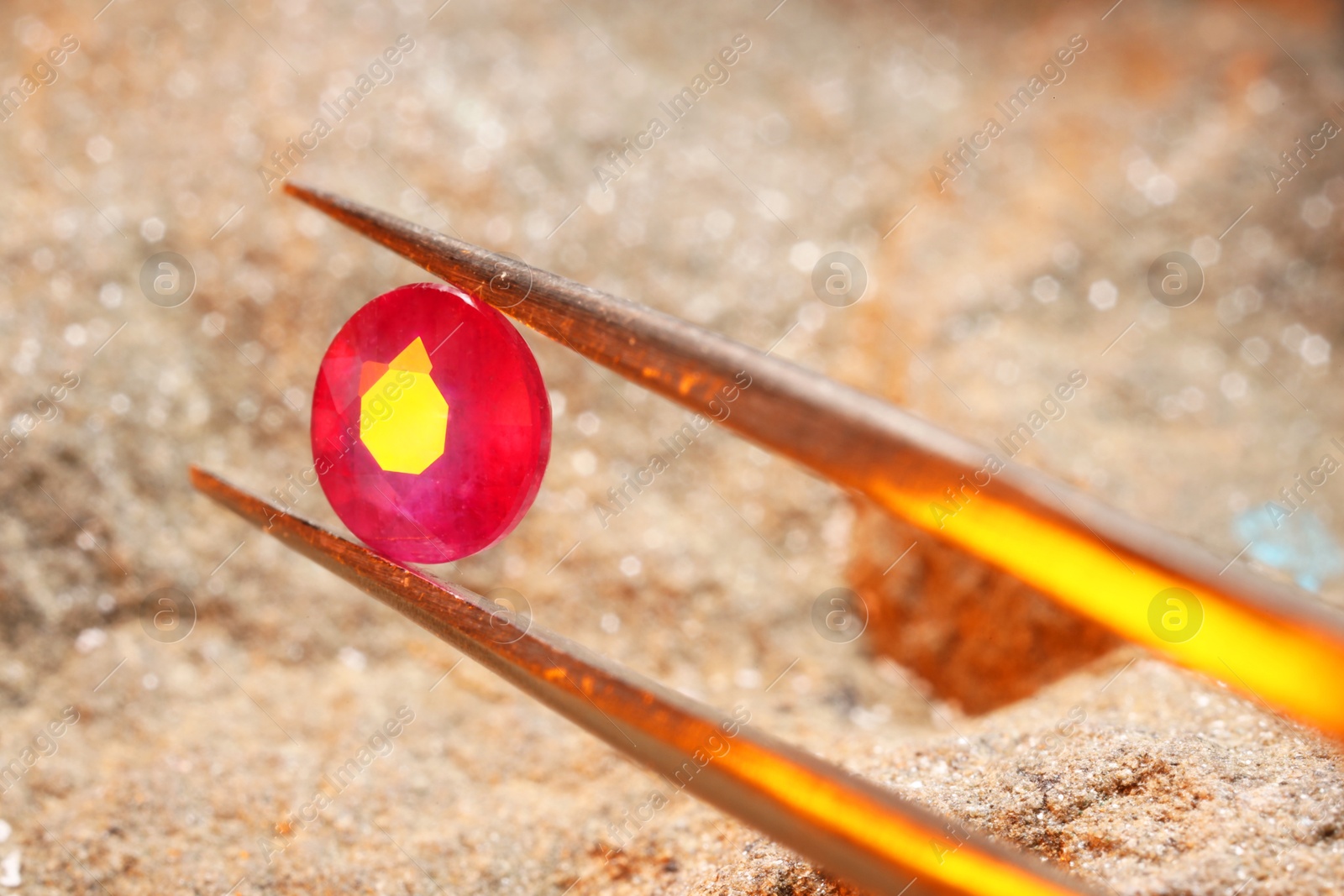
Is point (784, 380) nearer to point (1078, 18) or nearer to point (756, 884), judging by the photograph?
point (756, 884)

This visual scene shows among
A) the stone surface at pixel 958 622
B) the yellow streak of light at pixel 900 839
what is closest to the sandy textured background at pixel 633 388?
the stone surface at pixel 958 622

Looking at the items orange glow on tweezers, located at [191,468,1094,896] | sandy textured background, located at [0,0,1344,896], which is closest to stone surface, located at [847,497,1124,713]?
sandy textured background, located at [0,0,1344,896]

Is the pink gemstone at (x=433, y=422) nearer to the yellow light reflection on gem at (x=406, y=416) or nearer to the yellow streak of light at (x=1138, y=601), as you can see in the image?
the yellow light reflection on gem at (x=406, y=416)

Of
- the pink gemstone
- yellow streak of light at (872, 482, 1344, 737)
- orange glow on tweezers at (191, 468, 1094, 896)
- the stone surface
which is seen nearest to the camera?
yellow streak of light at (872, 482, 1344, 737)

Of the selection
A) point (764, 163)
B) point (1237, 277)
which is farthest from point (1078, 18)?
point (764, 163)

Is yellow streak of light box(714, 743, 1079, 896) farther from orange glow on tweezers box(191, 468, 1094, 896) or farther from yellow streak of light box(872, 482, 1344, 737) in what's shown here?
yellow streak of light box(872, 482, 1344, 737)

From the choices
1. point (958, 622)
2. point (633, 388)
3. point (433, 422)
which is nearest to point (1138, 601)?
point (433, 422)
